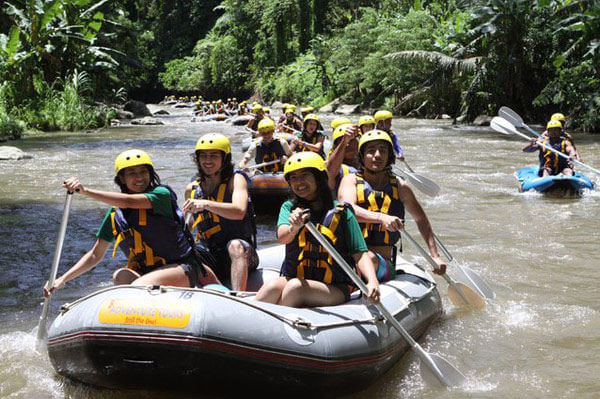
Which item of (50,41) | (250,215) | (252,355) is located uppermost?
(50,41)

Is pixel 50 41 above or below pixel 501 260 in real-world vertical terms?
above

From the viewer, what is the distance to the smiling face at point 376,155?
4.70 meters

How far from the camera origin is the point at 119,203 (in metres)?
3.90

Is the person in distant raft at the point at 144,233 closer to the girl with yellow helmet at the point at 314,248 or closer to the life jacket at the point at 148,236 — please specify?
the life jacket at the point at 148,236

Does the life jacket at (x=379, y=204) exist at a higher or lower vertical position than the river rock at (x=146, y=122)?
higher

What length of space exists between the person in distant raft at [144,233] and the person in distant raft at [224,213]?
38cm

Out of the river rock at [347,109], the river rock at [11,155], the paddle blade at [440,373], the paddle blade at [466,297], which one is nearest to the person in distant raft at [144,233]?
the paddle blade at [440,373]

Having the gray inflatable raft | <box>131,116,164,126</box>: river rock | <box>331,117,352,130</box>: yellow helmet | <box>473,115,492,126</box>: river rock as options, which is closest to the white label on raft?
the gray inflatable raft

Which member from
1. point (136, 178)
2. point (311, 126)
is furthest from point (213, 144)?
point (311, 126)

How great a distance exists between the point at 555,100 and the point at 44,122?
1617 cm

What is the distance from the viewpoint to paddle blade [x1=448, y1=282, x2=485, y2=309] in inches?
221

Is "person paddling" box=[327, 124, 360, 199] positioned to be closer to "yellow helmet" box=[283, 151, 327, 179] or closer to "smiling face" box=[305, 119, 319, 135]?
"yellow helmet" box=[283, 151, 327, 179]

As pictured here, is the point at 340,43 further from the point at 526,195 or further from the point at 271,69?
the point at 526,195

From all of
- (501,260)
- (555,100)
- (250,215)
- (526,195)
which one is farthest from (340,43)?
(250,215)
